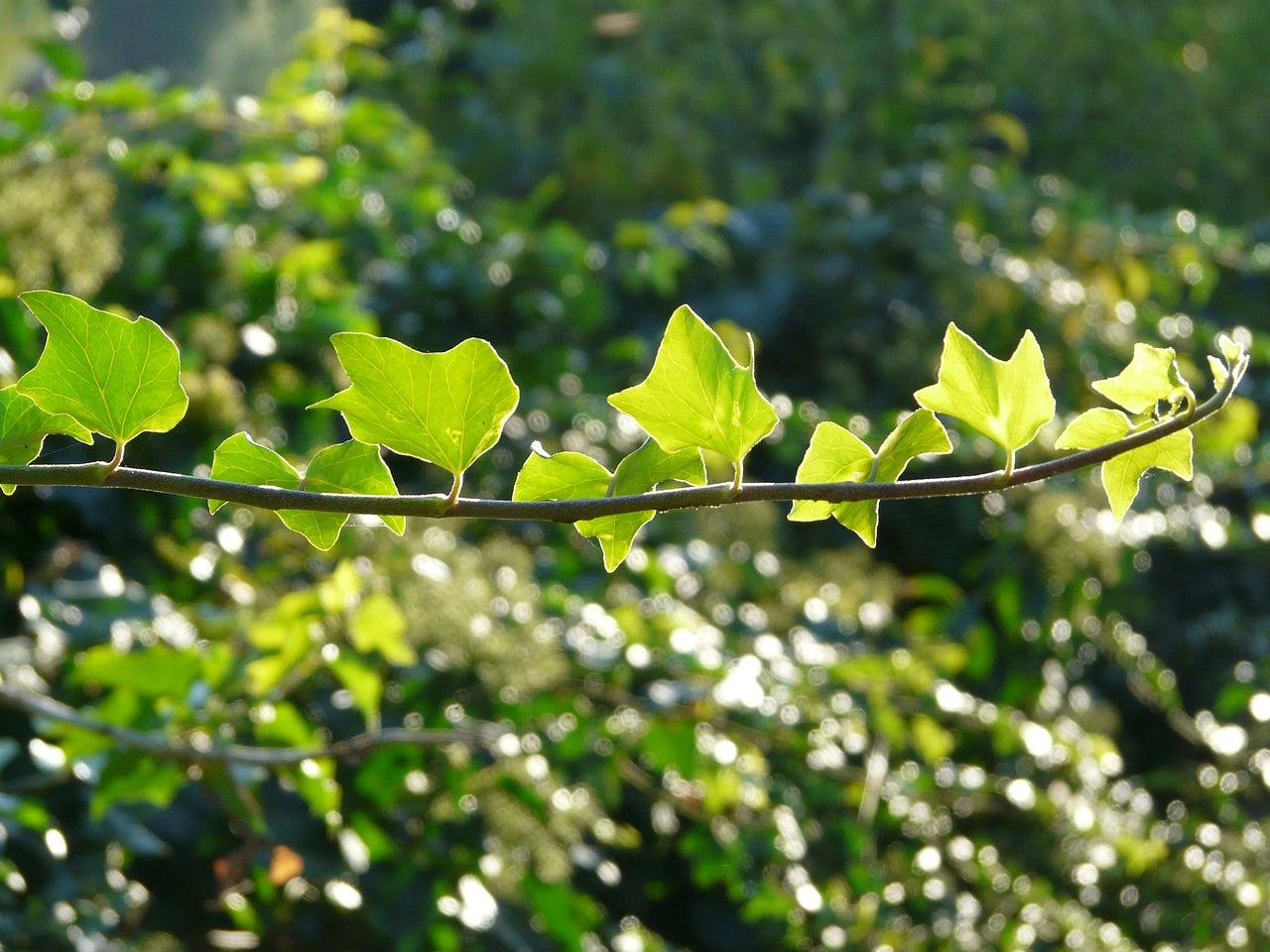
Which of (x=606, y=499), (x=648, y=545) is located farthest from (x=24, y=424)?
(x=648, y=545)

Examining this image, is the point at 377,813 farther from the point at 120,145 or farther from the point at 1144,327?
the point at 1144,327

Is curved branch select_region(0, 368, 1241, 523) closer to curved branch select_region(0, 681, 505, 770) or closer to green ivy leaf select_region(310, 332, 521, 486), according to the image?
green ivy leaf select_region(310, 332, 521, 486)

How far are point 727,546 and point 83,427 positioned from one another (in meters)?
1.09

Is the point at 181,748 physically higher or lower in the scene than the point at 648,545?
higher

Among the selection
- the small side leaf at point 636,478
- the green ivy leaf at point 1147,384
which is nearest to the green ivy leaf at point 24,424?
the small side leaf at point 636,478

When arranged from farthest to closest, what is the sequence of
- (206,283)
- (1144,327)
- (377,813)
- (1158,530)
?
(1144,327), (1158,530), (206,283), (377,813)

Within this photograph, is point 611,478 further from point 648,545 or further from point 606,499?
point 648,545

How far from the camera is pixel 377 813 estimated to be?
0.85 meters

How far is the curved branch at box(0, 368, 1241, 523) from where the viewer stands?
257mm

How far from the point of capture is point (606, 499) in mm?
266

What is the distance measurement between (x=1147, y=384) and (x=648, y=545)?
1.04 meters

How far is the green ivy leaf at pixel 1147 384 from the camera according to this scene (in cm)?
29

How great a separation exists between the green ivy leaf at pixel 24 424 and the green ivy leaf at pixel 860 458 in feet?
0.50

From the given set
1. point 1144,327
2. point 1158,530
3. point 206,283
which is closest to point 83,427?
point 206,283
